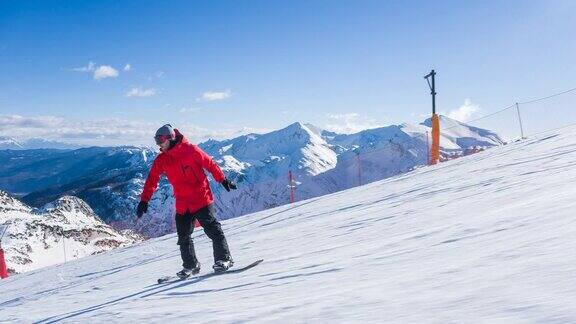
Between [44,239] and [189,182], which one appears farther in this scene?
[44,239]

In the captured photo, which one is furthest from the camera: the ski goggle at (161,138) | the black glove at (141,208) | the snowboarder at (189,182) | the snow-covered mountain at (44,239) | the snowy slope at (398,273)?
the snow-covered mountain at (44,239)

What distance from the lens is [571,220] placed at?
13.6ft

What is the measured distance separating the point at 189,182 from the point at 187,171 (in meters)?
0.15

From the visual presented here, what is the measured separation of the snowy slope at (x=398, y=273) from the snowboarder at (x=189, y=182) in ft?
2.08

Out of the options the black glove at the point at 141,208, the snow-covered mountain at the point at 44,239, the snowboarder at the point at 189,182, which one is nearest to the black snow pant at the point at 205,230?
the snowboarder at the point at 189,182

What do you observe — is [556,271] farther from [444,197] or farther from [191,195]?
[444,197]

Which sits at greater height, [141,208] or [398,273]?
[141,208]

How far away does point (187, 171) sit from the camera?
261 inches

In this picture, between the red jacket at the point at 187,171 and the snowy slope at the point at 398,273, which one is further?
the red jacket at the point at 187,171

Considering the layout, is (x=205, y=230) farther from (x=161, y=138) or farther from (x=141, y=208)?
(x=161, y=138)

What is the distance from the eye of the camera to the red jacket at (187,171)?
21.7 feet

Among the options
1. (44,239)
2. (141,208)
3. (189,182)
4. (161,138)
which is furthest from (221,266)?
(44,239)

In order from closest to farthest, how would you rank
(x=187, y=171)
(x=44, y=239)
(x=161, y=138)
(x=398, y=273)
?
(x=398, y=273)
(x=161, y=138)
(x=187, y=171)
(x=44, y=239)

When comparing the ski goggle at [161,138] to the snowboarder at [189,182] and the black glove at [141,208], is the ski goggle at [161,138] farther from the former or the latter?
the black glove at [141,208]
